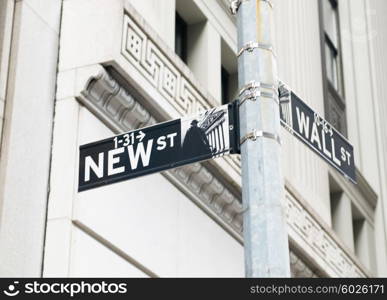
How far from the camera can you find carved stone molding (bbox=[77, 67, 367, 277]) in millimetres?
10047

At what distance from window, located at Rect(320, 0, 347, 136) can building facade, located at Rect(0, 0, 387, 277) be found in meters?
5.50

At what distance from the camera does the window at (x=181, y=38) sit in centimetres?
1387

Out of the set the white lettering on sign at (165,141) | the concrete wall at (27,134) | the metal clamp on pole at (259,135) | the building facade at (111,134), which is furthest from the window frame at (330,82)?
the metal clamp on pole at (259,135)

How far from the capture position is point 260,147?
227 inches

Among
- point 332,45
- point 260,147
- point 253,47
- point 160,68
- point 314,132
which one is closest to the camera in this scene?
point 260,147

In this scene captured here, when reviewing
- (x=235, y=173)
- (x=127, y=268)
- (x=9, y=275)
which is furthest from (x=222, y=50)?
(x=9, y=275)

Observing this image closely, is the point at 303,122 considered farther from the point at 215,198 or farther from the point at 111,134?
the point at 215,198

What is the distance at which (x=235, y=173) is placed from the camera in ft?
41.1

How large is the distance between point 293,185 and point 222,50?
293 cm

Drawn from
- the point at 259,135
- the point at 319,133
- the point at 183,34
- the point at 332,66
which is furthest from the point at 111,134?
the point at 332,66

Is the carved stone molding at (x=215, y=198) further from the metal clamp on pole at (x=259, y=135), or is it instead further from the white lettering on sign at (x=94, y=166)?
the metal clamp on pole at (x=259, y=135)

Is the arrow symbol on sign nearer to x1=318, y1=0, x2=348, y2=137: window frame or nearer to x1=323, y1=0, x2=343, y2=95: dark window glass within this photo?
x1=318, y1=0, x2=348, y2=137: window frame

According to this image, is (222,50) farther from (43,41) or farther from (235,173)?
(43,41)

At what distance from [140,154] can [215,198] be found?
225 inches
